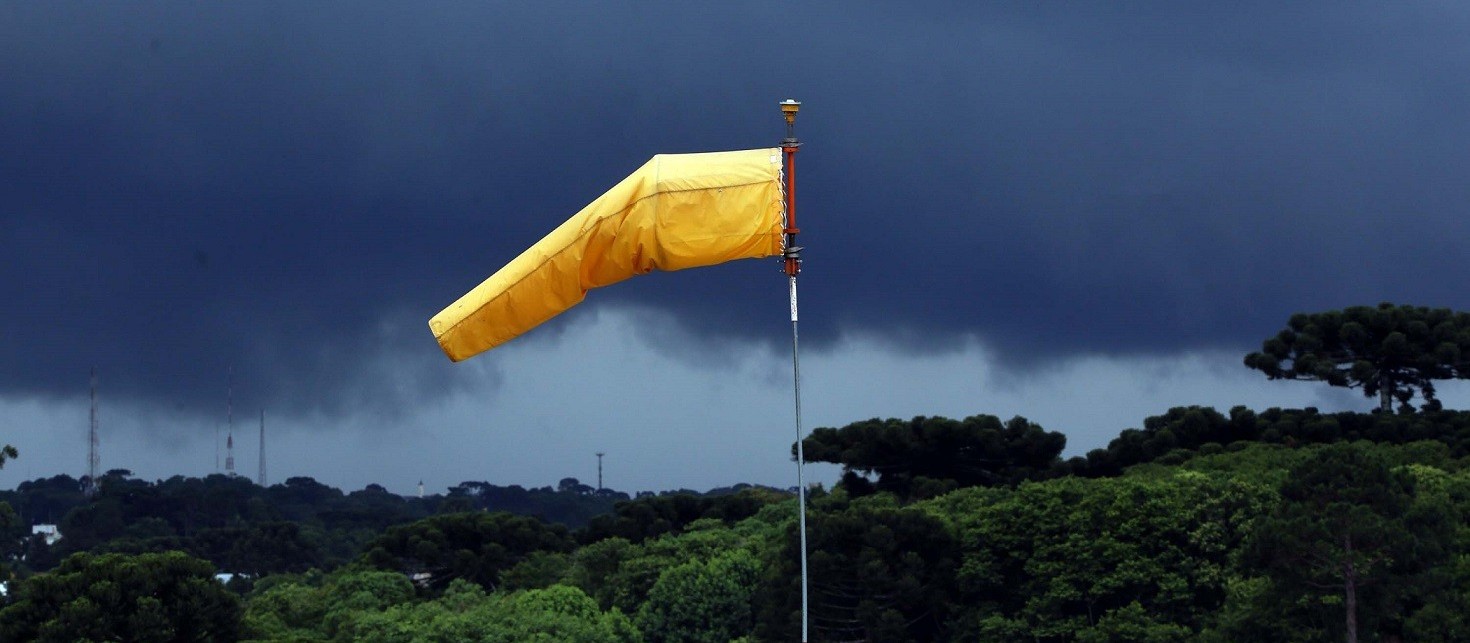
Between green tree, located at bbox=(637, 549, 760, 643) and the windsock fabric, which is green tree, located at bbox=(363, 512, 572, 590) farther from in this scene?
the windsock fabric

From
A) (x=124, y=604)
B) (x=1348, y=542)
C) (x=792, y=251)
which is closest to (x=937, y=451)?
(x=124, y=604)

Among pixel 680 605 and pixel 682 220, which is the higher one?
pixel 682 220

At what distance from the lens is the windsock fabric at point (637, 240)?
17.6m

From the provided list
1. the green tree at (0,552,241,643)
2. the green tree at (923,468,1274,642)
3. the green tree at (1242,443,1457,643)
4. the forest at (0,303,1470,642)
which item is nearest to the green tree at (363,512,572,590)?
the forest at (0,303,1470,642)

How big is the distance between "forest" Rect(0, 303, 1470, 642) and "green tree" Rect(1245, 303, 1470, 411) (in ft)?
0.44

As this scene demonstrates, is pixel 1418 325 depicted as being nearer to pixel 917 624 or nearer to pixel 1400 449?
pixel 1400 449

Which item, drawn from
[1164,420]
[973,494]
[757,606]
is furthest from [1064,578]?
[1164,420]

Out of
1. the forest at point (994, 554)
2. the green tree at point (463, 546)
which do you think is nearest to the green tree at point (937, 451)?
the forest at point (994, 554)

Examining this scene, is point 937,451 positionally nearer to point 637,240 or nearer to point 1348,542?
point 1348,542

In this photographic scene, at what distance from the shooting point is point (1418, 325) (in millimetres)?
89875

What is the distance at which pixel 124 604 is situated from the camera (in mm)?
55812

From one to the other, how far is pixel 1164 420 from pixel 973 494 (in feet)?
70.8

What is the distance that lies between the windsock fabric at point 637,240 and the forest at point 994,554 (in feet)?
88.9

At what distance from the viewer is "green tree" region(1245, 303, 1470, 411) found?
90.4m
